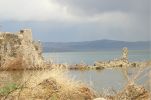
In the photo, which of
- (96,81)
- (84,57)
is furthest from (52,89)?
(84,57)

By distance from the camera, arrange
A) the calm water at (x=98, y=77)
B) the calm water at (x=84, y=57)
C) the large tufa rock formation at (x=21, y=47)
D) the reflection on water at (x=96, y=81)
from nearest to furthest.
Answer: the reflection on water at (x=96, y=81)
the calm water at (x=98, y=77)
the calm water at (x=84, y=57)
the large tufa rock formation at (x=21, y=47)

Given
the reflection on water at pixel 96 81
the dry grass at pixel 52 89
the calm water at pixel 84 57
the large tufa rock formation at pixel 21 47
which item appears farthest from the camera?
the large tufa rock formation at pixel 21 47

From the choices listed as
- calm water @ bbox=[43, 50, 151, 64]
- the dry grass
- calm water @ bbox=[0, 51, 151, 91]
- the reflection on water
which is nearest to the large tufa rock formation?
calm water @ bbox=[43, 50, 151, 64]

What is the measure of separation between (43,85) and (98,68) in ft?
87.4

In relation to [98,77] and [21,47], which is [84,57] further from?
[98,77]

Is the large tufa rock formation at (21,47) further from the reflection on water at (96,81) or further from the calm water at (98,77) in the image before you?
the reflection on water at (96,81)

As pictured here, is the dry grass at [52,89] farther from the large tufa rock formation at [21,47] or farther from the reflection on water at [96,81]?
the large tufa rock formation at [21,47]

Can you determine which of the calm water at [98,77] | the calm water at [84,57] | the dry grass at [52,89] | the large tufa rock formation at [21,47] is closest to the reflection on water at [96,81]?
the calm water at [98,77]

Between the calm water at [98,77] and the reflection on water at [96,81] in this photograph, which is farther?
the calm water at [98,77]

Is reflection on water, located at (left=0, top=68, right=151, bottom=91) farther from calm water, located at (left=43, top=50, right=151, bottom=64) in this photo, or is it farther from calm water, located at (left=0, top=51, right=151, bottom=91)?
calm water, located at (left=43, top=50, right=151, bottom=64)

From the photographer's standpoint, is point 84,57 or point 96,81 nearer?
point 96,81

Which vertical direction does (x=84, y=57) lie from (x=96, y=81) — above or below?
below

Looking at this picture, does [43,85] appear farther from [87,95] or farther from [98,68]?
[98,68]

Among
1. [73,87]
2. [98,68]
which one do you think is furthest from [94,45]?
[73,87]
